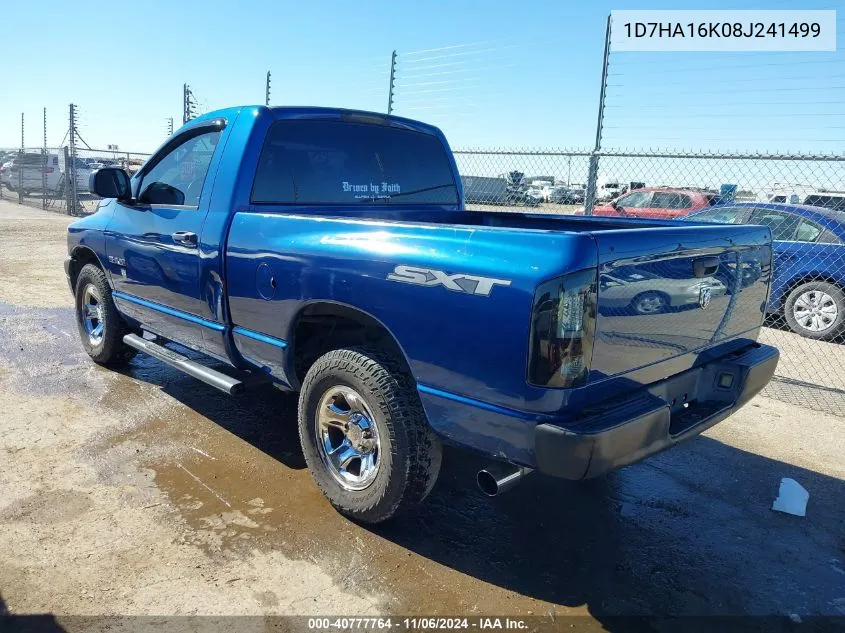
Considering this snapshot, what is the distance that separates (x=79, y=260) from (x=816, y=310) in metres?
7.97

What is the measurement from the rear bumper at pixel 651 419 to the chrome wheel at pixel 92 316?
13.9 ft

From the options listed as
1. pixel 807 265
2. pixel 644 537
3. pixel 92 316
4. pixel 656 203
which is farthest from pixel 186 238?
pixel 656 203

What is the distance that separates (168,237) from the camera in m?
4.04

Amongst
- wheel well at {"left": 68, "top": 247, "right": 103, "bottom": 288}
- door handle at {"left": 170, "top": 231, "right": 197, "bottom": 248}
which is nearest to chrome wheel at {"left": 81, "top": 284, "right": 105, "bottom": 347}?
wheel well at {"left": 68, "top": 247, "right": 103, "bottom": 288}

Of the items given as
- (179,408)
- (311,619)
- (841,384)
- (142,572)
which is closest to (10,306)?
(179,408)

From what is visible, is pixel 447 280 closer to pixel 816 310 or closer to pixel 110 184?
pixel 110 184

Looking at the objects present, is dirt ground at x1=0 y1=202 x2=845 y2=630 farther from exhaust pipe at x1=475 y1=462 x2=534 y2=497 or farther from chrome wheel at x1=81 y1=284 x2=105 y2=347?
chrome wheel at x1=81 y1=284 x2=105 y2=347

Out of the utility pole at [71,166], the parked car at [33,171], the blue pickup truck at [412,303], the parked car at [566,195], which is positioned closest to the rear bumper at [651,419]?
the blue pickup truck at [412,303]

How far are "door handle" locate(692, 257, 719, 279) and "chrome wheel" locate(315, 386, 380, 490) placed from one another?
1565 mm

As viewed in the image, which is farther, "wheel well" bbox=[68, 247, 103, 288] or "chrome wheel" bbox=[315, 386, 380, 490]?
"wheel well" bbox=[68, 247, 103, 288]

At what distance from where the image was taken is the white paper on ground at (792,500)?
350 centimetres

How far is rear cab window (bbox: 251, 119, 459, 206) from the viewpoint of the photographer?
372 centimetres

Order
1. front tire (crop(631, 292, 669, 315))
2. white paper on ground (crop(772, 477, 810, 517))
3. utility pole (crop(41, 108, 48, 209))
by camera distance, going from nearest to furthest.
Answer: front tire (crop(631, 292, 669, 315))
white paper on ground (crop(772, 477, 810, 517))
utility pole (crop(41, 108, 48, 209))

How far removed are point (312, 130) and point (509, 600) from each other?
278cm
